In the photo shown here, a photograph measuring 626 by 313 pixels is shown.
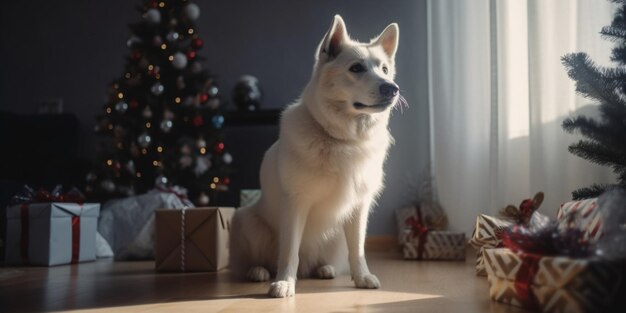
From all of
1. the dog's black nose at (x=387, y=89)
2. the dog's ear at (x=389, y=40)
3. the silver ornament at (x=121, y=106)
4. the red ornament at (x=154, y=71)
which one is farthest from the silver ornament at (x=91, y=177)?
the dog's black nose at (x=387, y=89)

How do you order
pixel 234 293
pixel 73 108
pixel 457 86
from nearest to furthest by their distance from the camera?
pixel 234 293 → pixel 457 86 → pixel 73 108

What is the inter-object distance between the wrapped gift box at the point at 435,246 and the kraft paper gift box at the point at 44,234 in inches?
78.1

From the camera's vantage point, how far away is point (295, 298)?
1627 mm

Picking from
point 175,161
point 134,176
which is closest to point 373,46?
point 175,161

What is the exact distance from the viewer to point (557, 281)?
3.88ft

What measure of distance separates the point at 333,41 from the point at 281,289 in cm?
95

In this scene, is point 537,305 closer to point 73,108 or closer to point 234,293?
point 234,293

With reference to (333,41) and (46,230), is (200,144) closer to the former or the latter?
(46,230)

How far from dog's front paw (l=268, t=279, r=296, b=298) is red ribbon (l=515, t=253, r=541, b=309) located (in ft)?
2.34

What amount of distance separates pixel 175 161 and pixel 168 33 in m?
1.00

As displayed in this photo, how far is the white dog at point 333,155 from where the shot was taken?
1783mm

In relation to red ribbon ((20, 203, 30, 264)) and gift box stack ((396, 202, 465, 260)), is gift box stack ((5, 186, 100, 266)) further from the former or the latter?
gift box stack ((396, 202, 465, 260))

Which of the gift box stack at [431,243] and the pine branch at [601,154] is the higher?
the pine branch at [601,154]

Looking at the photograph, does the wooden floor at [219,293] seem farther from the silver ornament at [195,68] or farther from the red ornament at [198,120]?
the silver ornament at [195,68]
